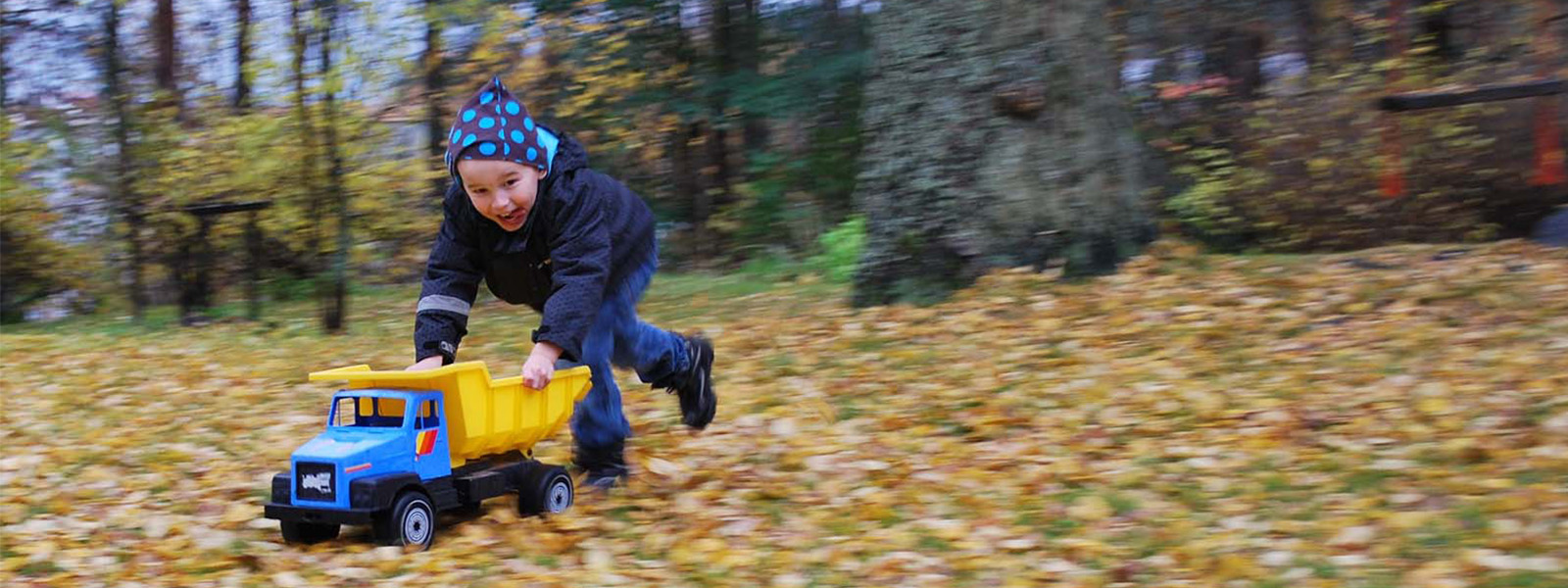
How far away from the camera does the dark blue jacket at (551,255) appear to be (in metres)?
4.23

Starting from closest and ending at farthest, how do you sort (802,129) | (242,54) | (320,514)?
1. (320,514)
2. (242,54)
3. (802,129)

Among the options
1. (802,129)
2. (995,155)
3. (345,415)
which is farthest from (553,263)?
(802,129)

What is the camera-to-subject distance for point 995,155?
7.11 metres

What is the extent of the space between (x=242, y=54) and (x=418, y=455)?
6.95 m

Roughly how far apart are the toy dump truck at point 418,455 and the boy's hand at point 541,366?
134 mm

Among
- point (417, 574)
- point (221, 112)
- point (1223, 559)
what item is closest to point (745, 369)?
point (417, 574)

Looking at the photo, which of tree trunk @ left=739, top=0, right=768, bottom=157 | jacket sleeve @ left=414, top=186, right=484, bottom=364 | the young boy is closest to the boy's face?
the young boy

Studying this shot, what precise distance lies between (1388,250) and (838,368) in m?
3.09

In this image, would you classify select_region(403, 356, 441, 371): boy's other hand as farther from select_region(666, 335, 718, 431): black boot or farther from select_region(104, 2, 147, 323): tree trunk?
select_region(104, 2, 147, 323): tree trunk

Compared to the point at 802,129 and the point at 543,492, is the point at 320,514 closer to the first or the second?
the point at 543,492

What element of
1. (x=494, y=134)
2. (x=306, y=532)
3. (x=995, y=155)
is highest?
(x=494, y=134)

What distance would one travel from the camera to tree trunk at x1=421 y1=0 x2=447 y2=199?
408 inches

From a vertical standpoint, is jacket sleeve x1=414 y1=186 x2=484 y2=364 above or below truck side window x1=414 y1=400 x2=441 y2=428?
above

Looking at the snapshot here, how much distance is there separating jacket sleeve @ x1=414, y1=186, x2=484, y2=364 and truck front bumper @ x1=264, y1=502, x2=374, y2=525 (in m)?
0.59
